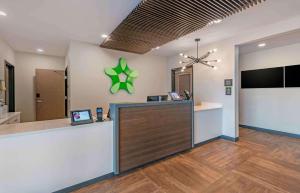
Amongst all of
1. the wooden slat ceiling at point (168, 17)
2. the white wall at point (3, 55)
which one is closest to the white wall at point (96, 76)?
the wooden slat ceiling at point (168, 17)

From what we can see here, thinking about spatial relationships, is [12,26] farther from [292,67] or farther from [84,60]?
[292,67]

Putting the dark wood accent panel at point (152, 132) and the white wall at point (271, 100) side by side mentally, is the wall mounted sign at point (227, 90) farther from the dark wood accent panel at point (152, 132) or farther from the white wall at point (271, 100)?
the white wall at point (271, 100)

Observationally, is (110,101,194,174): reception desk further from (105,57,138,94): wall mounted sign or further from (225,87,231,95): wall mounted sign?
(105,57,138,94): wall mounted sign

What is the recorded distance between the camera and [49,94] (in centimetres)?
536

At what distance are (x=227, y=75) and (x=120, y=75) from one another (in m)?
3.06

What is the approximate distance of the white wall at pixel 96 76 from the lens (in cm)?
392

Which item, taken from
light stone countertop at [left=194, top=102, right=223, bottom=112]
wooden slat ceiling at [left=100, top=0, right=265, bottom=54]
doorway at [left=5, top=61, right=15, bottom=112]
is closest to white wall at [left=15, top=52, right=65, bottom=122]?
doorway at [left=5, top=61, right=15, bottom=112]

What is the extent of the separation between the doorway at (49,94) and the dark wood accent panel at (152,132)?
13.6 feet

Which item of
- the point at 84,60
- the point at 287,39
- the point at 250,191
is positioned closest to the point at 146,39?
the point at 84,60

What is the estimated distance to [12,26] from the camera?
3.08 metres

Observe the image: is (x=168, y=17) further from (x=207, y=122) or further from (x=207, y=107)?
(x=207, y=122)

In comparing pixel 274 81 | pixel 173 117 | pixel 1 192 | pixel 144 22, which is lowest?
pixel 1 192

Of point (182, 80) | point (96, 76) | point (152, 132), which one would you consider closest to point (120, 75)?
point (96, 76)

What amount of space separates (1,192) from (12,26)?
3.10 metres
